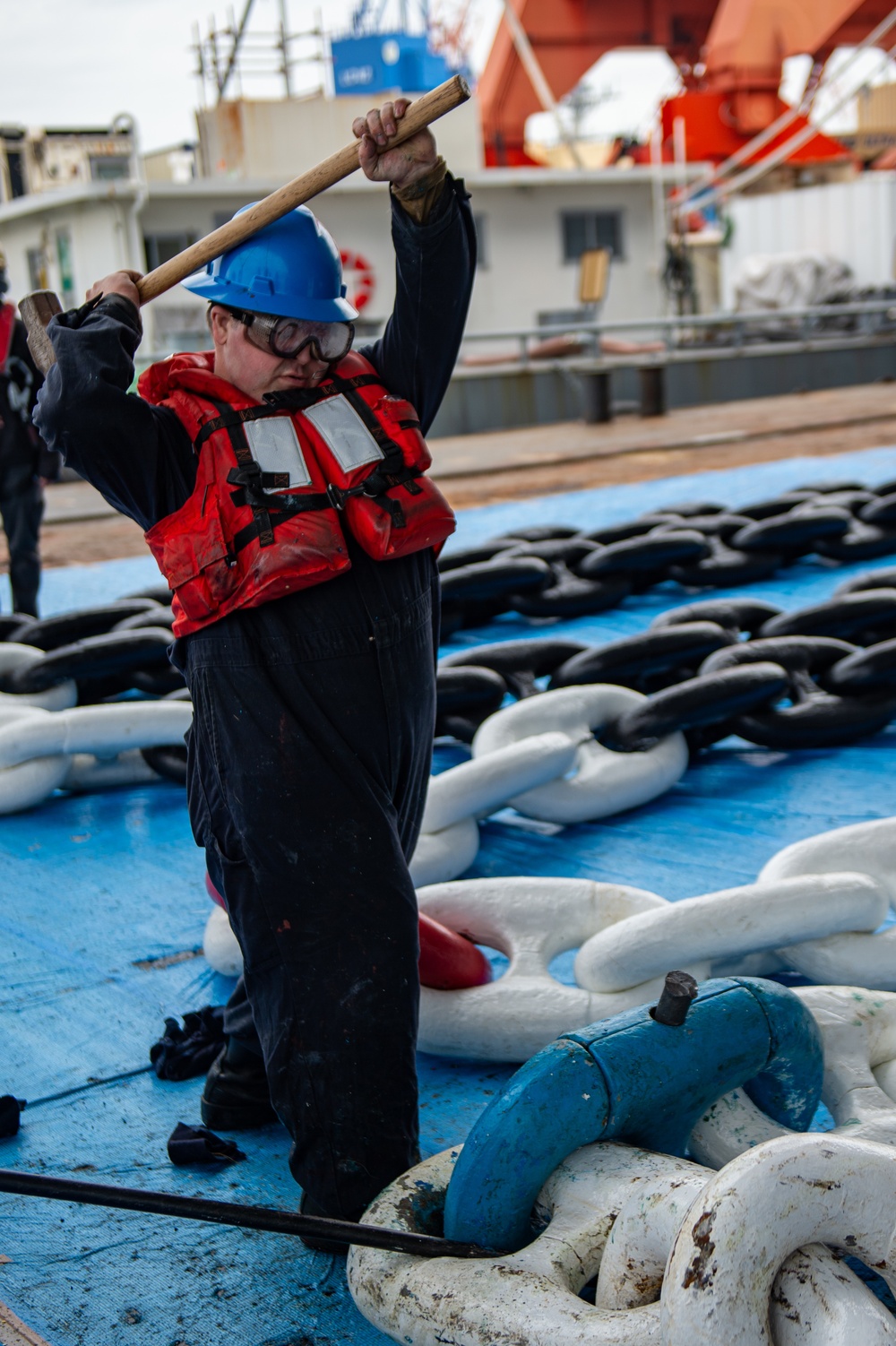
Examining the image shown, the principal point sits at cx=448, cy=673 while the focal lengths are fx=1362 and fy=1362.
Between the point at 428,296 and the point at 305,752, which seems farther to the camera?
the point at 428,296

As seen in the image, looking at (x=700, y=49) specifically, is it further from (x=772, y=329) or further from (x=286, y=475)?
(x=286, y=475)

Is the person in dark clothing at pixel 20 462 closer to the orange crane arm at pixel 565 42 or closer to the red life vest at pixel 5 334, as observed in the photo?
the red life vest at pixel 5 334

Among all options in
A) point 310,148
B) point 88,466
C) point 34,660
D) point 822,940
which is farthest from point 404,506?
point 310,148

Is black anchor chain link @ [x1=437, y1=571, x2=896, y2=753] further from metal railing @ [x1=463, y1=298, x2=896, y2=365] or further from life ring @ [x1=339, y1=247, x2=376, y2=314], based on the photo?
life ring @ [x1=339, y1=247, x2=376, y2=314]

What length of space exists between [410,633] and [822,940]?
882 mm

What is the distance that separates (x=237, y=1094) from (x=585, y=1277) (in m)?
0.73

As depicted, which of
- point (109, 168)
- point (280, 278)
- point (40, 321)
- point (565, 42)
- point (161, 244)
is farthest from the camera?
point (565, 42)

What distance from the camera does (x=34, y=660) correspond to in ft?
13.4

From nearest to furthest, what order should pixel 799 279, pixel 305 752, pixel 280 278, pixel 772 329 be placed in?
pixel 305 752 < pixel 280 278 < pixel 772 329 < pixel 799 279

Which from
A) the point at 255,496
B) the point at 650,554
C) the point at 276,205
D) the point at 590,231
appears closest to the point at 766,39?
the point at 590,231

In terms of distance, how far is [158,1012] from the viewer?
8.16 ft

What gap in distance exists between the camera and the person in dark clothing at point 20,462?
5.37 metres

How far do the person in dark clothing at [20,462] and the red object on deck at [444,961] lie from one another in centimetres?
378

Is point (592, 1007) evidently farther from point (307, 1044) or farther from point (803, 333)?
point (803, 333)
